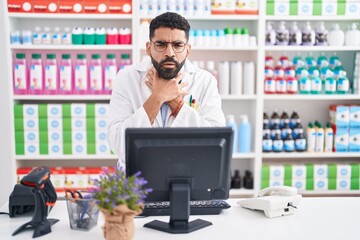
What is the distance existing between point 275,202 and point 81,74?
7.40ft

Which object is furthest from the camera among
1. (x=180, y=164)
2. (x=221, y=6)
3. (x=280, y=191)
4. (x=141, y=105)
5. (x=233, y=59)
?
(x=233, y=59)

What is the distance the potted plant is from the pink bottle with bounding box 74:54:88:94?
2301 millimetres

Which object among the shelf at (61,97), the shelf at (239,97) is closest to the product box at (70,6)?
the shelf at (61,97)

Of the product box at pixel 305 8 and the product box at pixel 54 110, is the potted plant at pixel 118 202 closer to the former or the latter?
the product box at pixel 54 110

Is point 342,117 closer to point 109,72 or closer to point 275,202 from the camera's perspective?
point 109,72

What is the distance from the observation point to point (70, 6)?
12.6 feet

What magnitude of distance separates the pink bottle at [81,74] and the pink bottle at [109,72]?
15 centimetres

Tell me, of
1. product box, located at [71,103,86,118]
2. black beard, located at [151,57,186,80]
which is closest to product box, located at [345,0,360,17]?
black beard, located at [151,57,186,80]

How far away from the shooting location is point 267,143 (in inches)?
161

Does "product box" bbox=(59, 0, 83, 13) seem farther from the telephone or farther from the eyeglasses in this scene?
the telephone

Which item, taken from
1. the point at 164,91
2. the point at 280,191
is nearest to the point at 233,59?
the point at 164,91

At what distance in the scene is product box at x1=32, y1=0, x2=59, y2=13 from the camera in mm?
3840

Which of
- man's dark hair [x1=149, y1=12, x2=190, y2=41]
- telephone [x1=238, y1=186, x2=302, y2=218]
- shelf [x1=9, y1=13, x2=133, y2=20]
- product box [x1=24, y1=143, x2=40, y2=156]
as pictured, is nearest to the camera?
telephone [x1=238, y1=186, x2=302, y2=218]

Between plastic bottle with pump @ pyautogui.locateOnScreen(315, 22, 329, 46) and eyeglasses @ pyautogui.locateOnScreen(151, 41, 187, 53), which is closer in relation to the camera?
eyeglasses @ pyautogui.locateOnScreen(151, 41, 187, 53)
